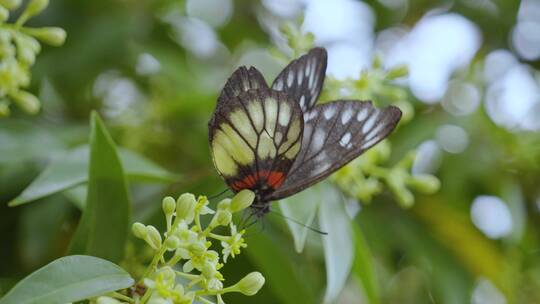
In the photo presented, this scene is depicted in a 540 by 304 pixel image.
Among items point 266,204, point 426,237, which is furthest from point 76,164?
point 426,237

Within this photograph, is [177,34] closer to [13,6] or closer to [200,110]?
[200,110]

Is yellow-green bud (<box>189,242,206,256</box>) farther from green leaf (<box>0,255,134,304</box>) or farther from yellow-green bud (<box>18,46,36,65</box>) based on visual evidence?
yellow-green bud (<box>18,46,36,65</box>)

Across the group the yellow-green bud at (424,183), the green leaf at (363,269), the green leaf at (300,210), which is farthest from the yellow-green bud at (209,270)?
the yellow-green bud at (424,183)

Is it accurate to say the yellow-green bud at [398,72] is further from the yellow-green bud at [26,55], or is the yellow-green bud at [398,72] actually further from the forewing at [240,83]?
the yellow-green bud at [26,55]

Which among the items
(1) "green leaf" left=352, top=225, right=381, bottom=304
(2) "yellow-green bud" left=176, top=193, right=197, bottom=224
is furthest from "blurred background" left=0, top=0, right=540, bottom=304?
(2) "yellow-green bud" left=176, top=193, right=197, bottom=224

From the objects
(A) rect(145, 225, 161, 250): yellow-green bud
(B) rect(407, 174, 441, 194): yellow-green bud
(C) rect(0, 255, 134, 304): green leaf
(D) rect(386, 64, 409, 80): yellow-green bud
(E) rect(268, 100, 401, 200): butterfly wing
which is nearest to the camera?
(C) rect(0, 255, 134, 304): green leaf
